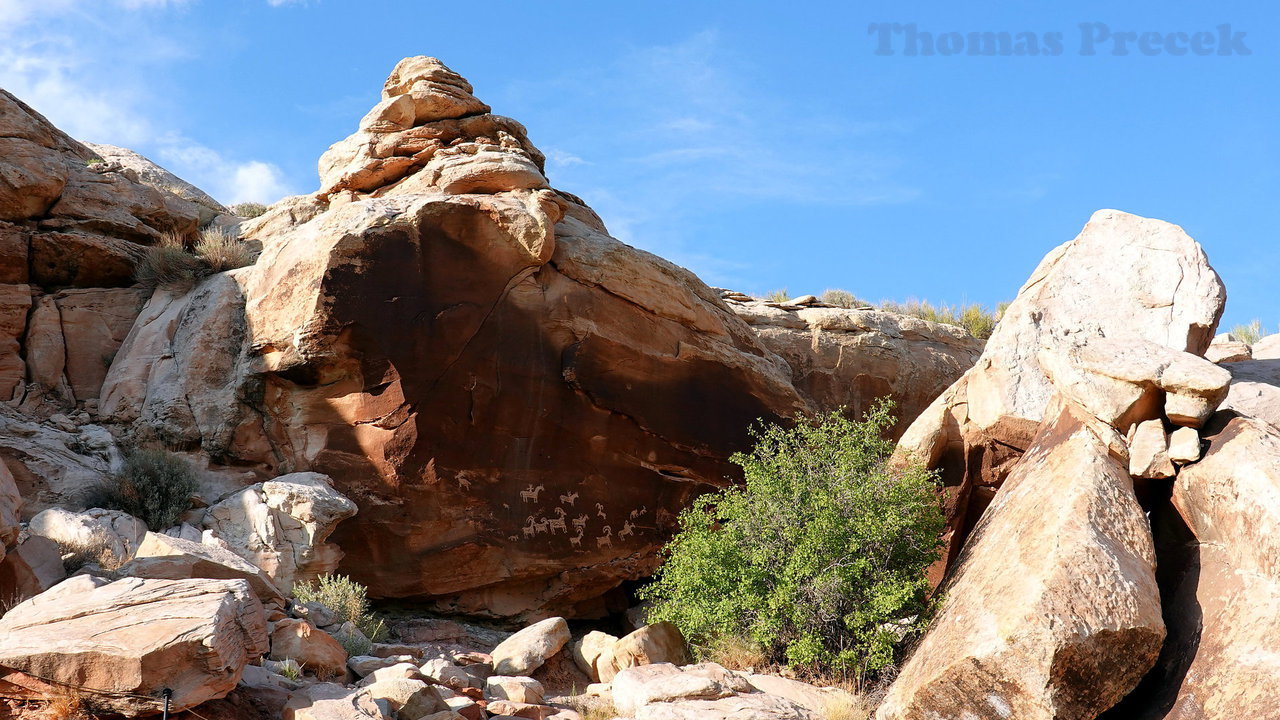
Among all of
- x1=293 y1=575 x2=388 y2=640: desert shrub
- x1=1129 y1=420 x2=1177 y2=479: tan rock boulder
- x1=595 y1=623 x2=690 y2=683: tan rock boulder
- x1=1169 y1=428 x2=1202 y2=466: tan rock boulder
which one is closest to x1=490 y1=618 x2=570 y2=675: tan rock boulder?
x1=595 y1=623 x2=690 y2=683: tan rock boulder

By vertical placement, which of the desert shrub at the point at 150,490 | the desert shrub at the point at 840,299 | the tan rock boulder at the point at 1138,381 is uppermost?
the desert shrub at the point at 840,299

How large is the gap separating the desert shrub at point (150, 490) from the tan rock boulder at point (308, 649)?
136 inches

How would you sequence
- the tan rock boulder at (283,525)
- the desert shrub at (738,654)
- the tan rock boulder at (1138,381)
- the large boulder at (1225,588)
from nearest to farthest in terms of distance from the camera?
the large boulder at (1225,588)
the tan rock boulder at (1138,381)
the desert shrub at (738,654)
the tan rock boulder at (283,525)

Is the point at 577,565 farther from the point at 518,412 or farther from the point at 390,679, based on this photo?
the point at 390,679

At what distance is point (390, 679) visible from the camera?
27.0 ft

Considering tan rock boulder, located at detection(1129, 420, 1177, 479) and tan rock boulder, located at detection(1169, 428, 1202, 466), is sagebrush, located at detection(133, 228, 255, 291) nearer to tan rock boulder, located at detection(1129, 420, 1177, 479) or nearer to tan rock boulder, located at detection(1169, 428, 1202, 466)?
tan rock boulder, located at detection(1129, 420, 1177, 479)

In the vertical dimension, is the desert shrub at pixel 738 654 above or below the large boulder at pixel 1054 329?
below

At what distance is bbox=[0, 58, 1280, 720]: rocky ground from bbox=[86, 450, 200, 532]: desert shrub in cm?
21

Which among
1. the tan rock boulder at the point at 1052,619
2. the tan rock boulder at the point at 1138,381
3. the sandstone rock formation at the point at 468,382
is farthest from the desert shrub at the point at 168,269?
the tan rock boulder at the point at 1138,381

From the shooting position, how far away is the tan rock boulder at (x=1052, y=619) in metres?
7.18

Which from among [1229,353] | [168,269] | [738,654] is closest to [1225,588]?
[738,654]

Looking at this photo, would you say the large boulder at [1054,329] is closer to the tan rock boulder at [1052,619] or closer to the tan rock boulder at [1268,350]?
the tan rock boulder at [1052,619]

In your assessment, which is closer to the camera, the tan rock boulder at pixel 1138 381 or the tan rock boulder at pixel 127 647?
the tan rock boulder at pixel 127 647

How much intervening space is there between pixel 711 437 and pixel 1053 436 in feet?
17.1
